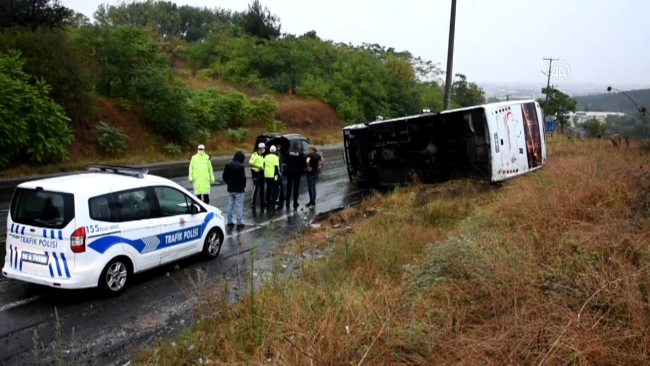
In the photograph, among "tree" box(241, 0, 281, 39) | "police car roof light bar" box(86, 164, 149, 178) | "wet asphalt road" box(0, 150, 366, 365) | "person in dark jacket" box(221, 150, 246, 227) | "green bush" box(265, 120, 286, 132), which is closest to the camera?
"wet asphalt road" box(0, 150, 366, 365)

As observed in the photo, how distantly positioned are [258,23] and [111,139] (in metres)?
32.7

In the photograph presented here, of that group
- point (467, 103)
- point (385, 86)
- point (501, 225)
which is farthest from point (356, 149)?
point (467, 103)

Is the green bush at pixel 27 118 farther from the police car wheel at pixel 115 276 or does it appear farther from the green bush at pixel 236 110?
the green bush at pixel 236 110

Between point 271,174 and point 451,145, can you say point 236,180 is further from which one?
point 451,145

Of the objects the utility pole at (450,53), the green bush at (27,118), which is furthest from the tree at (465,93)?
the green bush at (27,118)

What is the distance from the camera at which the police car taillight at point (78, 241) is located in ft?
21.1

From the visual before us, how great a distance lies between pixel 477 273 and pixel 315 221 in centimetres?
699

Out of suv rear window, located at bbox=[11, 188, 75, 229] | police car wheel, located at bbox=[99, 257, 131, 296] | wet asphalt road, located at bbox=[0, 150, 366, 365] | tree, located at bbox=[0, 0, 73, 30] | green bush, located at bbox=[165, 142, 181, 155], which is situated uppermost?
tree, located at bbox=[0, 0, 73, 30]

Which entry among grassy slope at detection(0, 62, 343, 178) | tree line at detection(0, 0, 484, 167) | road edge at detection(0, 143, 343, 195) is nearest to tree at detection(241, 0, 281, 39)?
tree line at detection(0, 0, 484, 167)

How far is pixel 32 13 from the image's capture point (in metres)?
22.6

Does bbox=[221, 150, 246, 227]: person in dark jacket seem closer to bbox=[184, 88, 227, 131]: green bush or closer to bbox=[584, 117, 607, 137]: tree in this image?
bbox=[584, 117, 607, 137]: tree

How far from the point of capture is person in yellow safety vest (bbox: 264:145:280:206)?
13125 millimetres

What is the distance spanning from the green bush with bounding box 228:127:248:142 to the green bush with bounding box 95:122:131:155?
8.72 m

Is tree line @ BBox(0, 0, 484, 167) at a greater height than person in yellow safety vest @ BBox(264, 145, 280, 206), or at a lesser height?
greater
